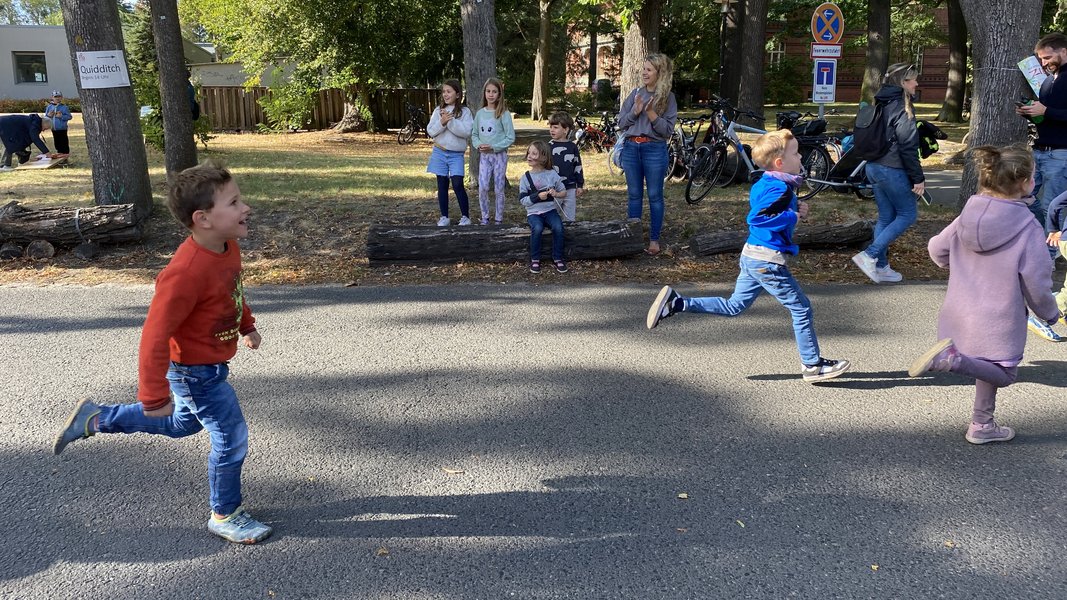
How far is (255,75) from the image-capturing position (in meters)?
24.9

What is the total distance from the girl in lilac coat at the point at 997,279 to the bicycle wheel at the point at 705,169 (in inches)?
279

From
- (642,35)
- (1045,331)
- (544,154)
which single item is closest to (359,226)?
(544,154)

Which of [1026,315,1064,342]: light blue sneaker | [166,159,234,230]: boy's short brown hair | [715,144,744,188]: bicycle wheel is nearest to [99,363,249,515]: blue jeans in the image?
[166,159,234,230]: boy's short brown hair

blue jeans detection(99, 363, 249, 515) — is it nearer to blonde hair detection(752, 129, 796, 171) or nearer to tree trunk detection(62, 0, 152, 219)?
blonde hair detection(752, 129, 796, 171)

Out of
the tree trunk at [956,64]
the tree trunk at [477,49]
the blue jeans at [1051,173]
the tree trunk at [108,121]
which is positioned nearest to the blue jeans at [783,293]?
the blue jeans at [1051,173]

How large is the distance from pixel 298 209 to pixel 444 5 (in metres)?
16.2

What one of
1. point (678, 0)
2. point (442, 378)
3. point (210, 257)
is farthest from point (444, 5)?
point (210, 257)

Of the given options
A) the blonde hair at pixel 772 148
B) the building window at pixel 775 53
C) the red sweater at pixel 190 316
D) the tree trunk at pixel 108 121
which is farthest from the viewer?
the building window at pixel 775 53

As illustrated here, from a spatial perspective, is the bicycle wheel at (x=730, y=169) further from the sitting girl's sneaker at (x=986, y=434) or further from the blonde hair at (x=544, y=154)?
the sitting girl's sneaker at (x=986, y=434)

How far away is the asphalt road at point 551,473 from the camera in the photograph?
2.93 meters

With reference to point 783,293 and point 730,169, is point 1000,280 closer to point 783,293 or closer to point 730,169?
point 783,293

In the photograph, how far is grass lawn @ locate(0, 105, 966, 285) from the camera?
759cm

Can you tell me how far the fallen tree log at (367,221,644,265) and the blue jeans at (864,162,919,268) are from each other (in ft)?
7.43

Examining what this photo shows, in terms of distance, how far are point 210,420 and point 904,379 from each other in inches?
156
